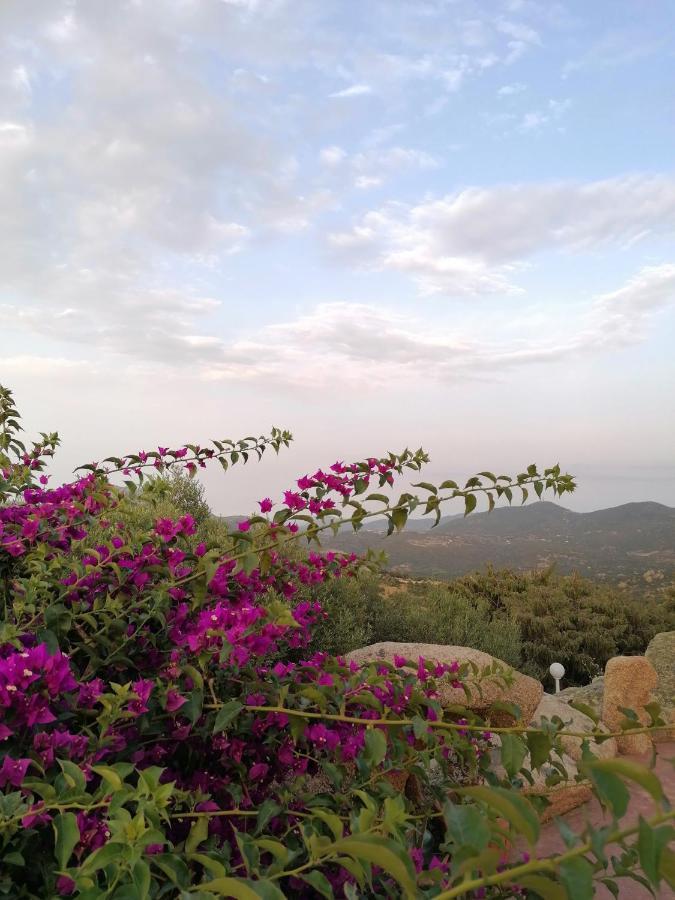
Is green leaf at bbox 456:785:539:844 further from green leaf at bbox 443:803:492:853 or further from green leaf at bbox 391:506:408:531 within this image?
green leaf at bbox 391:506:408:531

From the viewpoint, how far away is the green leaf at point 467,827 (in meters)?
0.81

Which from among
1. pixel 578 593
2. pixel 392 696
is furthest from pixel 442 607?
pixel 392 696

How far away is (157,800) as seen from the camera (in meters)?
1.31

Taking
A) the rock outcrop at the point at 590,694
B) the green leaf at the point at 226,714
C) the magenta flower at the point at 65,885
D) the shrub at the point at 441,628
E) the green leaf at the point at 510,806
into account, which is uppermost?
the green leaf at the point at 510,806

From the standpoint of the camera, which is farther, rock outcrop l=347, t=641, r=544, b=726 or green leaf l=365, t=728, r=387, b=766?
rock outcrop l=347, t=641, r=544, b=726

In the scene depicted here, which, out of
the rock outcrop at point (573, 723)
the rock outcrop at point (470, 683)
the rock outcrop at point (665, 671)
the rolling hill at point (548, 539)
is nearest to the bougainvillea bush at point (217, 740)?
the rock outcrop at point (470, 683)

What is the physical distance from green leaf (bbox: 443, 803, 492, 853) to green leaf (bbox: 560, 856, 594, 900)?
0.10 metres

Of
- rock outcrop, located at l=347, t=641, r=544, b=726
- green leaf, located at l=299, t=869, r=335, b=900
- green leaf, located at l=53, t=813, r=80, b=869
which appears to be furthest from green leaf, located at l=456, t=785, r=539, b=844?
rock outcrop, located at l=347, t=641, r=544, b=726

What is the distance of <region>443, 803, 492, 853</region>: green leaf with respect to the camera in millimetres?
809

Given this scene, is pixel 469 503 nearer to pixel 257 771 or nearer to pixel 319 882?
pixel 257 771

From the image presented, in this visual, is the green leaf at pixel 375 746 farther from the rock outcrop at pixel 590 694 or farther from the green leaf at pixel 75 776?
the rock outcrop at pixel 590 694

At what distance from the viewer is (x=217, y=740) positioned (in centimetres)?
223

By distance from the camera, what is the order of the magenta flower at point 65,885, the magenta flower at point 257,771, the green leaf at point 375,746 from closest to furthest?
the magenta flower at point 65,885 → the green leaf at point 375,746 → the magenta flower at point 257,771

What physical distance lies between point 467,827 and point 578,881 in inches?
5.7
